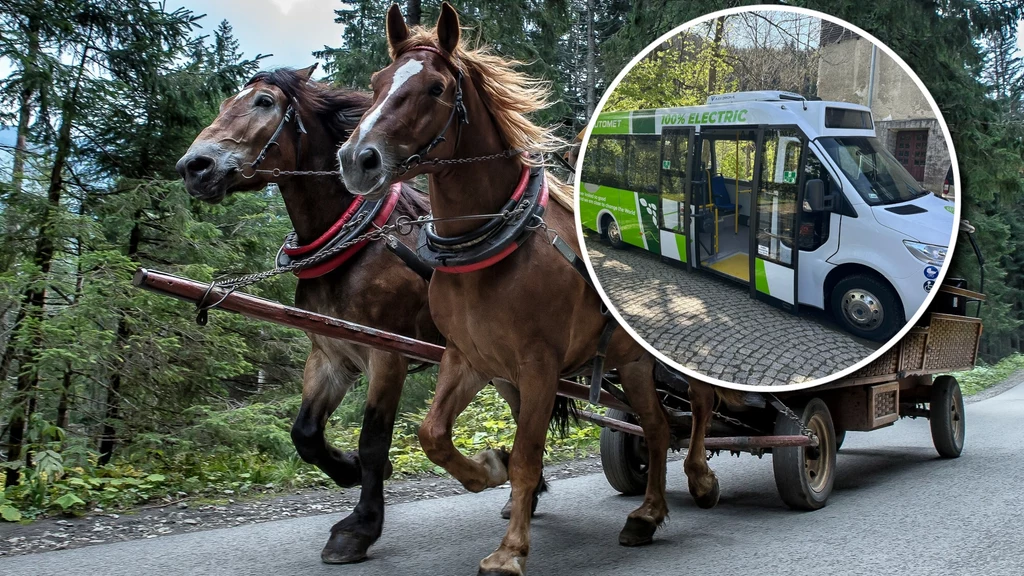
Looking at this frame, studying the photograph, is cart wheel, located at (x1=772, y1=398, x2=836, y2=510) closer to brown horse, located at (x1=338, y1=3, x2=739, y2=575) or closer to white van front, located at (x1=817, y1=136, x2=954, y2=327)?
brown horse, located at (x1=338, y1=3, x2=739, y2=575)

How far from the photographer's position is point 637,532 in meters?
4.62

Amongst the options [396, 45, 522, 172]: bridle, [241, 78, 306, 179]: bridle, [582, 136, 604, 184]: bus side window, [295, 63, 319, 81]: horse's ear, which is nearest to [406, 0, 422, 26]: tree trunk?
[295, 63, 319, 81]: horse's ear

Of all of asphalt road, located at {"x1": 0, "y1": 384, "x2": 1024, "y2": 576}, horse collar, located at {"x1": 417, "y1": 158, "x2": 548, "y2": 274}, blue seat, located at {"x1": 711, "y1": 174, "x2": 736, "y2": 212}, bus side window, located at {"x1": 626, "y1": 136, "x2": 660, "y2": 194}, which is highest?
bus side window, located at {"x1": 626, "y1": 136, "x2": 660, "y2": 194}

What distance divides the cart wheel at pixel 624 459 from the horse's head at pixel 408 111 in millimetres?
3058

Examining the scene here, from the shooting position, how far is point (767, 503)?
229 inches

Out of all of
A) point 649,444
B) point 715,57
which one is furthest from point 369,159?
point 649,444

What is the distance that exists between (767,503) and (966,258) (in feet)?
9.95

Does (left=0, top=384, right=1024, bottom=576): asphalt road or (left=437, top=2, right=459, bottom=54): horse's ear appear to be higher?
(left=437, top=2, right=459, bottom=54): horse's ear

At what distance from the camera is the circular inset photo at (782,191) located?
2.43 meters

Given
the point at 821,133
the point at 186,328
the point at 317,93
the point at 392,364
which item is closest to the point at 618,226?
the point at 821,133

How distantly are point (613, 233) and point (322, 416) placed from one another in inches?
98.2

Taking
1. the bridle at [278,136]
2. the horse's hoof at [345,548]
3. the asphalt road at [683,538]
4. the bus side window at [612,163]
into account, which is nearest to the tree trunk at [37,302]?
the asphalt road at [683,538]

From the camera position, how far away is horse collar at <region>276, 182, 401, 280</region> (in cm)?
466

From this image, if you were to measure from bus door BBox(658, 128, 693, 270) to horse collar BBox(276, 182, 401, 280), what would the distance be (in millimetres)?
2218
